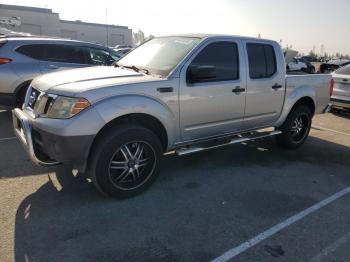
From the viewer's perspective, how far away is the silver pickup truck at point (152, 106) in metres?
3.54

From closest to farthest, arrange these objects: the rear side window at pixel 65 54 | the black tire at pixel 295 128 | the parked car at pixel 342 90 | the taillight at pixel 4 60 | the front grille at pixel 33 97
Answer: the front grille at pixel 33 97 → the black tire at pixel 295 128 → the taillight at pixel 4 60 → the rear side window at pixel 65 54 → the parked car at pixel 342 90

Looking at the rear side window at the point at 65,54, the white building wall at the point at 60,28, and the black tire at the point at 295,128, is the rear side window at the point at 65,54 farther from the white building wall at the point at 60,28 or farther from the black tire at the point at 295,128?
the white building wall at the point at 60,28

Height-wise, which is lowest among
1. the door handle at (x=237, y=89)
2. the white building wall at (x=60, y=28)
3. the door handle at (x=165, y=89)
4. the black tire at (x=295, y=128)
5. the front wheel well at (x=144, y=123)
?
the black tire at (x=295, y=128)

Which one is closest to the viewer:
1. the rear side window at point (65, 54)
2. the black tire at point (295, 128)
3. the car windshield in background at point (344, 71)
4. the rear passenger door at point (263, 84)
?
the rear passenger door at point (263, 84)

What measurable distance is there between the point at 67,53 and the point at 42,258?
5.55 m

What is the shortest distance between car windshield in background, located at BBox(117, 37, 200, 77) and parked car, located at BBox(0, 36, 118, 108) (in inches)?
106

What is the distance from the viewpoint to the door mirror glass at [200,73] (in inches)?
163

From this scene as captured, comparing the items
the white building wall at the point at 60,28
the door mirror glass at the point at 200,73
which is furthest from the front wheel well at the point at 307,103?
the white building wall at the point at 60,28

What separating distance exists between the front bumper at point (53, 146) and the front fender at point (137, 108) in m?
0.32

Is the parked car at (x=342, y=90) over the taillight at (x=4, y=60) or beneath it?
beneath

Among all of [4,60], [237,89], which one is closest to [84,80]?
[237,89]

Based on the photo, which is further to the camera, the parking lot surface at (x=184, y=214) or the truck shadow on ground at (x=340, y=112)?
the truck shadow on ground at (x=340, y=112)

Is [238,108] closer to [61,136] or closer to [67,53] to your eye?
[61,136]

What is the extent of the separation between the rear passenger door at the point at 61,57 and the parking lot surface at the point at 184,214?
2283 mm
